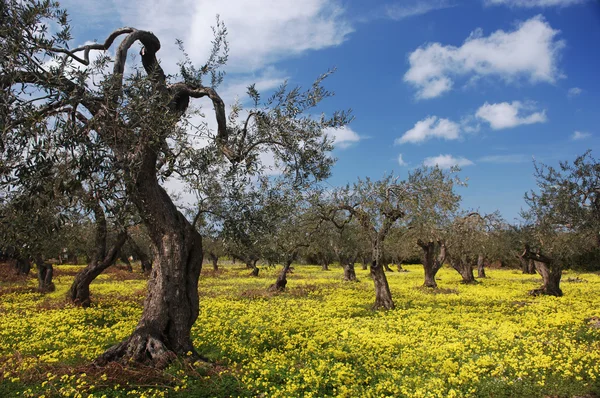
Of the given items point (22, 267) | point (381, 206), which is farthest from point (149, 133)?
point (22, 267)

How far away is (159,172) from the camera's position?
12422 mm

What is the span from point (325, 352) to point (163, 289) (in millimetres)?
5462

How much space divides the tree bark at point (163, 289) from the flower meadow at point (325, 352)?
0.76 meters

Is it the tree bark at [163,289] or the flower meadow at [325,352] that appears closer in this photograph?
the flower meadow at [325,352]

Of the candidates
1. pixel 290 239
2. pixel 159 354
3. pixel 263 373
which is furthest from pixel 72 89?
pixel 290 239

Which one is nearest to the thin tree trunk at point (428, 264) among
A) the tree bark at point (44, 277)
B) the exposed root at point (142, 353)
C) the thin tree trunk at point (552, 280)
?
the thin tree trunk at point (552, 280)

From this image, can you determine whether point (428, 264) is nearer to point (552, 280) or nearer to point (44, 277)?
point (552, 280)

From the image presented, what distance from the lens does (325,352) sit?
13.4 m

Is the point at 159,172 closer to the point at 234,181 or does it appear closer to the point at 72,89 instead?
the point at 234,181

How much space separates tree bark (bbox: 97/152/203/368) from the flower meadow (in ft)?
2.48

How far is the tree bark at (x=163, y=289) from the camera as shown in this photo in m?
11.3

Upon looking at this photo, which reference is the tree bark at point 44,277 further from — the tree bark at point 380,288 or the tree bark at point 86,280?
the tree bark at point 380,288

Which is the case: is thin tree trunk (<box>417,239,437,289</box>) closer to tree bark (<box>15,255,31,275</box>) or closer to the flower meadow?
the flower meadow

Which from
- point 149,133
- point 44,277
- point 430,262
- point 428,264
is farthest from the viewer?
point 430,262
